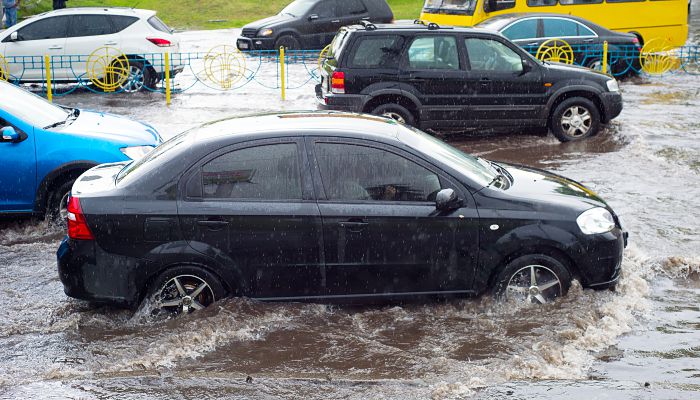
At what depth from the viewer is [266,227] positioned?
20.8ft

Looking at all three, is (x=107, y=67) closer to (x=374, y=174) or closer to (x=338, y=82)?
(x=338, y=82)

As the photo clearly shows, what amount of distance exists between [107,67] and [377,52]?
726cm

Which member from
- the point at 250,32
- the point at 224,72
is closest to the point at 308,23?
the point at 250,32

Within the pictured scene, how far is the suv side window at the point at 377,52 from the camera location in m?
12.4

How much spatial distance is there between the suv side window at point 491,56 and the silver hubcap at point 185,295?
703cm

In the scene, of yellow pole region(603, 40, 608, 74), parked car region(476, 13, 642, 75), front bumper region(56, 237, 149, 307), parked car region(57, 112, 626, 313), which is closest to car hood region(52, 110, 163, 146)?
parked car region(57, 112, 626, 313)

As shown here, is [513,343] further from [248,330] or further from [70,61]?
[70,61]

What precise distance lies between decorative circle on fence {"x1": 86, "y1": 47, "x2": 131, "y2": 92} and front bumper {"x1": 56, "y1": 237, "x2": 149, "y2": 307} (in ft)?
38.4

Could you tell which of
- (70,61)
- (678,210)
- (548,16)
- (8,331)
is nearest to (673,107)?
(548,16)

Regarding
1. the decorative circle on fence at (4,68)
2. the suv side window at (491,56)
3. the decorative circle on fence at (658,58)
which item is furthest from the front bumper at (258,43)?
the suv side window at (491,56)

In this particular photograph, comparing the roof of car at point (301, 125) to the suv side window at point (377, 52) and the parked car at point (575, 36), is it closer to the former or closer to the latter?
the suv side window at point (377, 52)

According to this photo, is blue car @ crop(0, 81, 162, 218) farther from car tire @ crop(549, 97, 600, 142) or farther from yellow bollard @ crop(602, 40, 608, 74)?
yellow bollard @ crop(602, 40, 608, 74)

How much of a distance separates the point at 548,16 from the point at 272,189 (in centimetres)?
1249

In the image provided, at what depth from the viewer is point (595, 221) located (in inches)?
261
